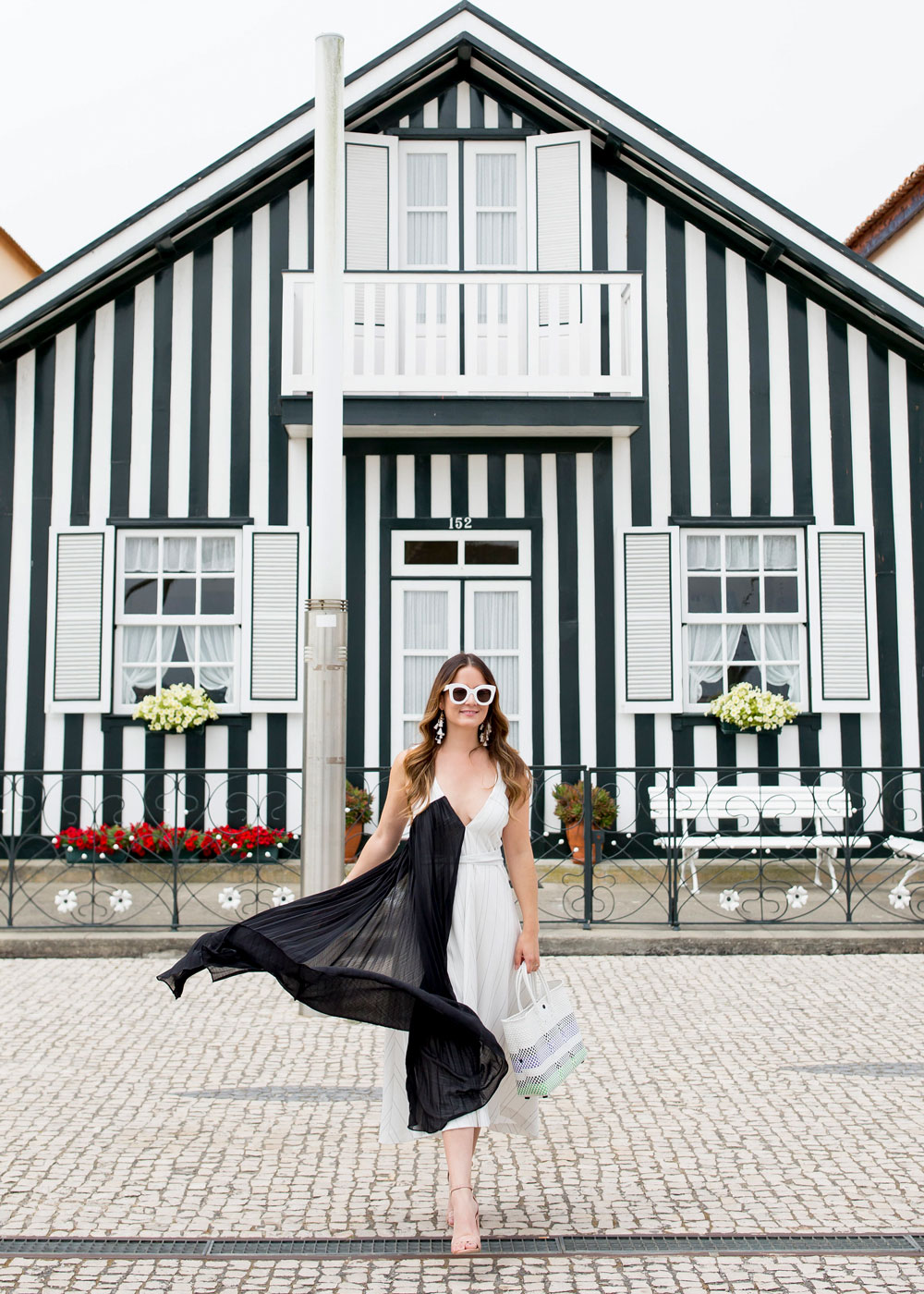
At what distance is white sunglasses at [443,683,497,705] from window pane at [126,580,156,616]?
742cm

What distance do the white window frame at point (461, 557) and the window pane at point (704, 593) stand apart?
151cm

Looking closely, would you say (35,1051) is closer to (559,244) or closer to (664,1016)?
(664,1016)

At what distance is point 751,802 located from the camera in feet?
29.3

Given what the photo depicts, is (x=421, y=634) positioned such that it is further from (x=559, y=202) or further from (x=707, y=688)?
(x=559, y=202)

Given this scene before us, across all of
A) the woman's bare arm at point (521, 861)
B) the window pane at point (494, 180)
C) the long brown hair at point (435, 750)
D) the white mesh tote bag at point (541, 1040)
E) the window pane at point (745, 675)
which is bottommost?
the white mesh tote bag at point (541, 1040)

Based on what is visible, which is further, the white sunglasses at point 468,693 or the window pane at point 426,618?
the window pane at point 426,618

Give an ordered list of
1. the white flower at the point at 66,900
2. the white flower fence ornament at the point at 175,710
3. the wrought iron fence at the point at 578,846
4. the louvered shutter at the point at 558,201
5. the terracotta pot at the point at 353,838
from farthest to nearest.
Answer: the louvered shutter at the point at 558,201, the white flower fence ornament at the point at 175,710, the terracotta pot at the point at 353,838, the wrought iron fence at the point at 578,846, the white flower at the point at 66,900

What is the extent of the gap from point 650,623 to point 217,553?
13.2ft

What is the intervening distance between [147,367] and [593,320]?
13.4 feet

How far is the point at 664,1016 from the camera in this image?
5.83 metres

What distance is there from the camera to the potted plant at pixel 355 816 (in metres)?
9.39

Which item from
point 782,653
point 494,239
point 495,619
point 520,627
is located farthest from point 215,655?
point 782,653

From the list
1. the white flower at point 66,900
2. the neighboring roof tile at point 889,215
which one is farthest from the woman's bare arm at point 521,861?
the neighboring roof tile at point 889,215

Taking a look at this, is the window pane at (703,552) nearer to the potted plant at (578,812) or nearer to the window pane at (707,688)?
the window pane at (707,688)
